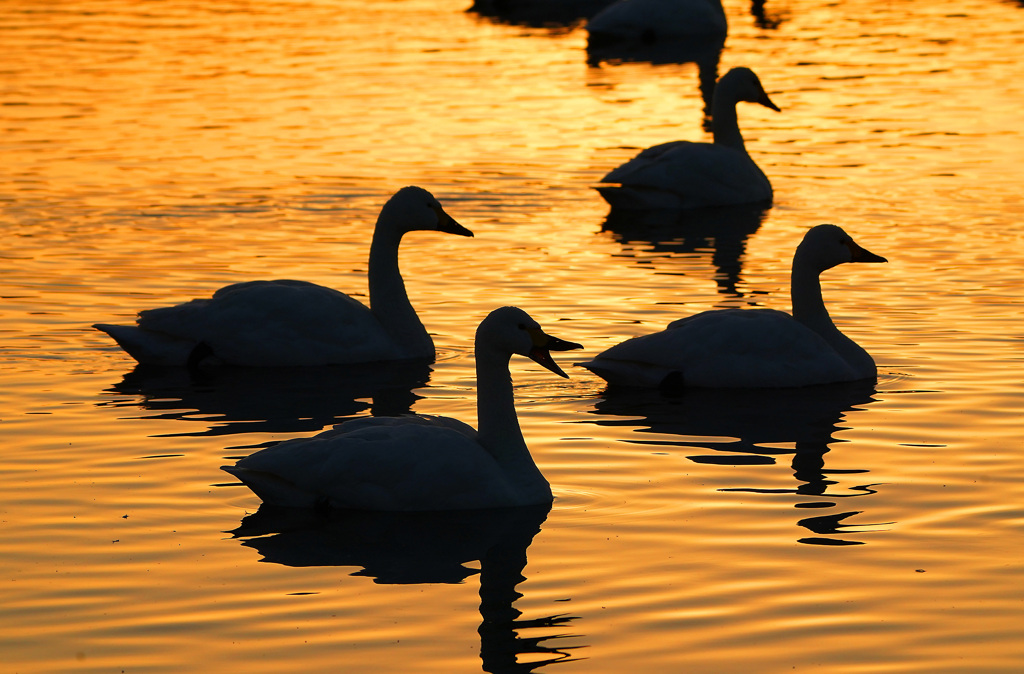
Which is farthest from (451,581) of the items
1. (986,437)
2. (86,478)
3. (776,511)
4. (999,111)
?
(999,111)

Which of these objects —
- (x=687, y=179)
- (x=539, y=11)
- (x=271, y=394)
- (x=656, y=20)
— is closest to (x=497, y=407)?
(x=271, y=394)

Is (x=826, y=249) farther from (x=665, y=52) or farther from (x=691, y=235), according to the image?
(x=665, y=52)

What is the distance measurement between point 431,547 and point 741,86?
1363 cm

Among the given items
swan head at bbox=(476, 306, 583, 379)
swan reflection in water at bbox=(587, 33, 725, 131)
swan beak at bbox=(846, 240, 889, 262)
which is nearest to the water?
swan beak at bbox=(846, 240, 889, 262)

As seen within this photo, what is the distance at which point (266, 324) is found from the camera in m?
12.8

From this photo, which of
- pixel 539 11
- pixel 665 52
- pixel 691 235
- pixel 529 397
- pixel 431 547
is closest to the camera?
pixel 431 547

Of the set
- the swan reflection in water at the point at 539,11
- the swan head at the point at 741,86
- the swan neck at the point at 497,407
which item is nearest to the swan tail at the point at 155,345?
the swan neck at the point at 497,407

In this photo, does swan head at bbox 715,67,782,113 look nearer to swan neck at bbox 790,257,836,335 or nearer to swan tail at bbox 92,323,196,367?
swan neck at bbox 790,257,836,335

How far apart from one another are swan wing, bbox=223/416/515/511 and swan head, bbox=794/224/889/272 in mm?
4252

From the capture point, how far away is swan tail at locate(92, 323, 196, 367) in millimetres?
12664

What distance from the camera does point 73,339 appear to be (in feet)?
43.9

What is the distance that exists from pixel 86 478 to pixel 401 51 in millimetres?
23315

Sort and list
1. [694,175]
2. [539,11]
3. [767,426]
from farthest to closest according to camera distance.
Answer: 1. [539,11]
2. [694,175]
3. [767,426]

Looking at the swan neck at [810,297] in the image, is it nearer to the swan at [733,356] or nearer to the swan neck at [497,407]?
the swan at [733,356]
